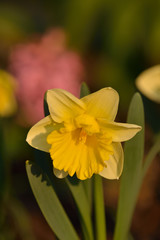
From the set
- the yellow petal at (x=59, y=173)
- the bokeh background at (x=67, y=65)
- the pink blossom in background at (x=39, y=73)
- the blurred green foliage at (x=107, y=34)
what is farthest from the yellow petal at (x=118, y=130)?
the blurred green foliage at (x=107, y=34)

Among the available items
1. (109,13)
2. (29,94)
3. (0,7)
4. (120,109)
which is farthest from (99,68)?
(0,7)

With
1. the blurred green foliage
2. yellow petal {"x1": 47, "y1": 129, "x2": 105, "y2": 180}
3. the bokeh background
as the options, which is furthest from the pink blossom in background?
yellow petal {"x1": 47, "y1": 129, "x2": 105, "y2": 180}

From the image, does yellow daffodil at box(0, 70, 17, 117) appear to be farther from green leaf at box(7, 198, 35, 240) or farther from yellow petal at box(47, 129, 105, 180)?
yellow petal at box(47, 129, 105, 180)

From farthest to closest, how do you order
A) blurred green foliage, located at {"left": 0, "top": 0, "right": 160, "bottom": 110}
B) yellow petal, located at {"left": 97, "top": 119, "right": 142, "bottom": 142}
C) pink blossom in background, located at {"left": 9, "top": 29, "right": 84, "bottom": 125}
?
1. blurred green foliage, located at {"left": 0, "top": 0, "right": 160, "bottom": 110}
2. pink blossom in background, located at {"left": 9, "top": 29, "right": 84, "bottom": 125}
3. yellow petal, located at {"left": 97, "top": 119, "right": 142, "bottom": 142}

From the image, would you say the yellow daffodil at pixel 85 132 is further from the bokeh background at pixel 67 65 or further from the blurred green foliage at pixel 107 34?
the blurred green foliage at pixel 107 34

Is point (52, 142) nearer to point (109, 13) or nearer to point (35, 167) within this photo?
point (35, 167)

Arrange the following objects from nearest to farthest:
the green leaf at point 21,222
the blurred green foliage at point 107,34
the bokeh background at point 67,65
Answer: the green leaf at point 21,222 → the bokeh background at point 67,65 → the blurred green foliage at point 107,34

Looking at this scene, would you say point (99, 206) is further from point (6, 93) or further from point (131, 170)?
point (6, 93)
